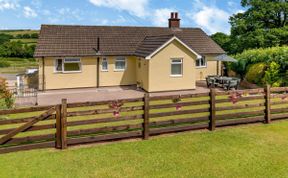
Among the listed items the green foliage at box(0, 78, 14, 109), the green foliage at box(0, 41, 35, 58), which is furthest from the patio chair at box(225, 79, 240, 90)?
the green foliage at box(0, 41, 35, 58)

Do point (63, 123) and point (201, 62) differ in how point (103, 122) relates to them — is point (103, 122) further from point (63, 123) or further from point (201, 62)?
point (201, 62)

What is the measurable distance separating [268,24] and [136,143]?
3188 centimetres

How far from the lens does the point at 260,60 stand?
2289 cm

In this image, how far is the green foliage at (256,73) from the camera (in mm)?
21719

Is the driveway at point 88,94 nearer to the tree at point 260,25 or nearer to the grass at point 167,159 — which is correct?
the grass at point 167,159

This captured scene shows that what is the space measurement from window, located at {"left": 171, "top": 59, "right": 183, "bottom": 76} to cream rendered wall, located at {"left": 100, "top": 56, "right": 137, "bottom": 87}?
392 cm

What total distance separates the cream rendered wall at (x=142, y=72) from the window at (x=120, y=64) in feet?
3.81

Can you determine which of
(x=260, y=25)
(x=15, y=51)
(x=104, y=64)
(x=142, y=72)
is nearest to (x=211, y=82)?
(x=142, y=72)

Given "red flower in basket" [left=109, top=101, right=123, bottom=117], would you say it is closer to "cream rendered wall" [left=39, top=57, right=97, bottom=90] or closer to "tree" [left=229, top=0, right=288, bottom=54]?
"cream rendered wall" [left=39, top=57, right=97, bottom=90]

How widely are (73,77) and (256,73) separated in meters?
14.3

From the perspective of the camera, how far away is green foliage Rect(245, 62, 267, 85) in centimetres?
2172

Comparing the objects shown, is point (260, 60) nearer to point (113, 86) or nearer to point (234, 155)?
point (113, 86)

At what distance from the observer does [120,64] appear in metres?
23.3

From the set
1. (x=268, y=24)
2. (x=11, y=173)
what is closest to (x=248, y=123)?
(x=11, y=173)
